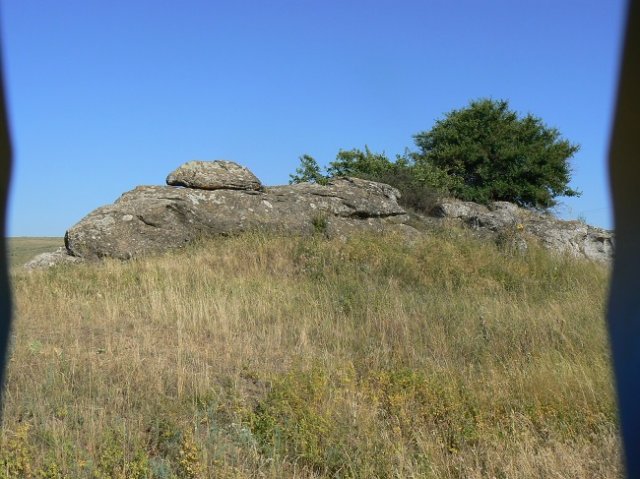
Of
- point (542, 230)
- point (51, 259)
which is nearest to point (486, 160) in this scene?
point (542, 230)

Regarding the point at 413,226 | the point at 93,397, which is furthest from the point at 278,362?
the point at 413,226

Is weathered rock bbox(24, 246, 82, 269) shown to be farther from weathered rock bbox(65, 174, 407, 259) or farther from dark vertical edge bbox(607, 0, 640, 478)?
dark vertical edge bbox(607, 0, 640, 478)

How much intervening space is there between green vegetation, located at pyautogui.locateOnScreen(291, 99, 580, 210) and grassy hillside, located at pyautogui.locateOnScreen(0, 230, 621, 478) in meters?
11.5

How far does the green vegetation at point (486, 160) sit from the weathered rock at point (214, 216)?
18.0ft

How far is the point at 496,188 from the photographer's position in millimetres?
19922

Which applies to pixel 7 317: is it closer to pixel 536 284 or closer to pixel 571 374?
pixel 571 374

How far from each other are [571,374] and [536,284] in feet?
15.8

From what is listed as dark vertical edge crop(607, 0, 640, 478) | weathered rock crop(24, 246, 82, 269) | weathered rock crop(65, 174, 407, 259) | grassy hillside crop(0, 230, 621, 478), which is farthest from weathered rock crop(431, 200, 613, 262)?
dark vertical edge crop(607, 0, 640, 478)

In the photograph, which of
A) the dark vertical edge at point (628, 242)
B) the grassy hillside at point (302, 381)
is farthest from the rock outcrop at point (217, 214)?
the dark vertical edge at point (628, 242)

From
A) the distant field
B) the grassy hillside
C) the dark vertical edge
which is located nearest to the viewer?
the dark vertical edge

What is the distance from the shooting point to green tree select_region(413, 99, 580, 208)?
2006cm

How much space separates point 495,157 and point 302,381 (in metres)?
17.5

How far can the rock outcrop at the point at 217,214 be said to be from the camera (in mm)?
11469

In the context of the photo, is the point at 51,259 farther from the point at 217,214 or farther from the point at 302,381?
the point at 302,381
